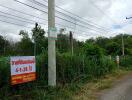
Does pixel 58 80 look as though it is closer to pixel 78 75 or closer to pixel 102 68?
pixel 78 75

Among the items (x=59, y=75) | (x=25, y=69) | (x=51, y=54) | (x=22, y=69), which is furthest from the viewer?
(x=59, y=75)

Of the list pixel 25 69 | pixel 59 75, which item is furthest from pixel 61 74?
pixel 25 69

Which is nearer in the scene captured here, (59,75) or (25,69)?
(25,69)

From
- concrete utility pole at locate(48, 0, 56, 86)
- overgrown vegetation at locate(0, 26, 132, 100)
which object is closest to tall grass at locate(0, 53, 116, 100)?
overgrown vegetation at locate(0, 26, 132, 100)

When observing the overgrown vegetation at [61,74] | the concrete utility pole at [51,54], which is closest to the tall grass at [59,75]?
the overgrown vegetation at [61,74]

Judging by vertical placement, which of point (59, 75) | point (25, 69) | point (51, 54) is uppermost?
point (51, 54)

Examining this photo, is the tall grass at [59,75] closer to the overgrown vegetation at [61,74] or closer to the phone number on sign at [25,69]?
the overgrown vegetation at [61,74]

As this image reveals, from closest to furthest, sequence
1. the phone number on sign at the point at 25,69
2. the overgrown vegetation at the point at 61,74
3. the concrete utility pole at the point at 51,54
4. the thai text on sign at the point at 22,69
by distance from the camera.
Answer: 1. the thai text on sign at the point at 22,69
2. the phone number on sign at the point at 25,69
3. the overgrown vegetation at the point at 61,74
4. the concrete utility pole at the point at 51,54

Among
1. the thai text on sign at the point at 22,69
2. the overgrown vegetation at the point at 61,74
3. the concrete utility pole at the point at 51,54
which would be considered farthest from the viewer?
the concrete utility pole at the point at 51,54

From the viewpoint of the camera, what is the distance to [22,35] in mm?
63469

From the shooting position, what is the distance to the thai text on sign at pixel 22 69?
28.7 feet

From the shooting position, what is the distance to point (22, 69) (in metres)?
9.24

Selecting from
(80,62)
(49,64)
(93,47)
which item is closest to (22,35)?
A: (93,47)

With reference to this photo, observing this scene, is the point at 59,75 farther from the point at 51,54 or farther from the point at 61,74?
the point at 51,54
